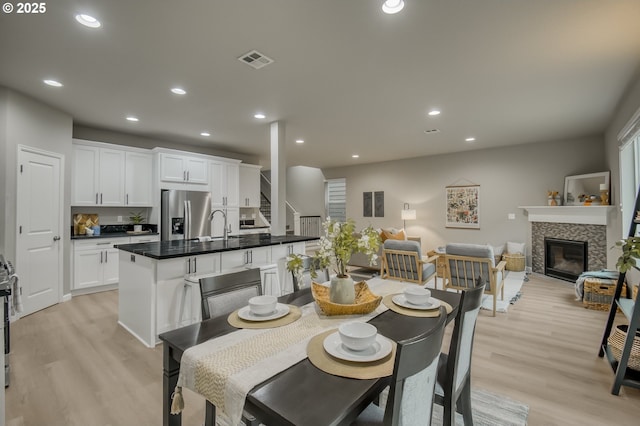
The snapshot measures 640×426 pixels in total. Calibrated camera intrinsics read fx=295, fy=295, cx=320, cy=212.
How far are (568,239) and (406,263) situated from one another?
3630 mm

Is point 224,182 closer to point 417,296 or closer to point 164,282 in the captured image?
point 164,282

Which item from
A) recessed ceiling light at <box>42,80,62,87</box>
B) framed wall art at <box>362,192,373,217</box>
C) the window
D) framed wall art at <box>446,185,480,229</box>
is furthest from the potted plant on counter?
framed wall art at <box>446,185,480,229</box>

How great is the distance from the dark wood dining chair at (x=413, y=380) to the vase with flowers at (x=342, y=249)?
0.65m

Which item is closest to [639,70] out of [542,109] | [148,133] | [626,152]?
[542,109]

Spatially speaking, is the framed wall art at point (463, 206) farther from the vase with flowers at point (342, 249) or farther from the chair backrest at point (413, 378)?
the chair backrest at point (413, 378)

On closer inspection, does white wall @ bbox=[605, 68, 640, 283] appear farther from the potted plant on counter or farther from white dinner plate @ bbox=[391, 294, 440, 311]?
the potted plant on counter

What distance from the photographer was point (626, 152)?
4102 mm

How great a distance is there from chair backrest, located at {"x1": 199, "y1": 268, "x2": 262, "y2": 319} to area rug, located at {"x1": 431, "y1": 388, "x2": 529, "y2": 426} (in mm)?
1404

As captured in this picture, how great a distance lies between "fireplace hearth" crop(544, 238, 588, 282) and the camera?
548 cm

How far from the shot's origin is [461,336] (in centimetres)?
139

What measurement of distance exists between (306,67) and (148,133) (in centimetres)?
384

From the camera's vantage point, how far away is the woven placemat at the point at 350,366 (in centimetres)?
104

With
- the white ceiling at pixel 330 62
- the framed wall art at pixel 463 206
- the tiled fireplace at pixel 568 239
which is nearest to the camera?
the white ceiling at pixel 330 62

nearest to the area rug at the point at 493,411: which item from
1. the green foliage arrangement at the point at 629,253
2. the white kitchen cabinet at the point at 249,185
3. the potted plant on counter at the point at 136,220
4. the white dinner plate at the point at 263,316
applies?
the white dinner plate at the point at 263,316
